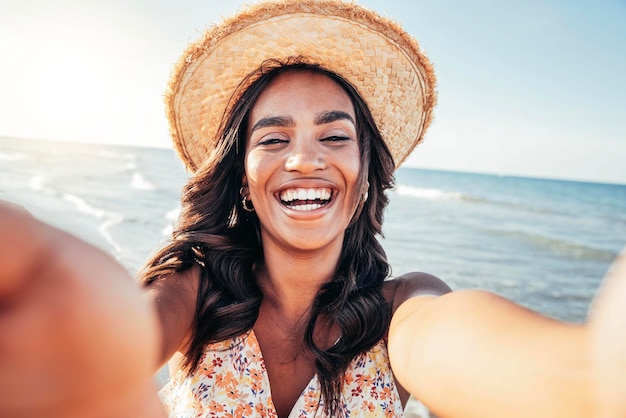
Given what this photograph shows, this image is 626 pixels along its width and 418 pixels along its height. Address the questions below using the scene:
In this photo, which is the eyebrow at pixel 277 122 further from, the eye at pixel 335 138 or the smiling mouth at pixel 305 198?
the smiling mouth at pixel 305 198

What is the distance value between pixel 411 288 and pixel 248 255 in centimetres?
91

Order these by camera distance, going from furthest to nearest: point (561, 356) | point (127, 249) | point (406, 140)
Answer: point (127, 249) < point (406, 140) < point (561, 356)

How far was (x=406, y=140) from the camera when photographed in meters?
3.15

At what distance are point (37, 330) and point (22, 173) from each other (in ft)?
84.4

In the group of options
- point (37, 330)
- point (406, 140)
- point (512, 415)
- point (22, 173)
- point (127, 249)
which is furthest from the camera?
point (22, 173)

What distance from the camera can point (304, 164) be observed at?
2375 mm

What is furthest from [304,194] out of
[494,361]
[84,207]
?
[84,207]

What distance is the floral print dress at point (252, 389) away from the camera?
219 cm

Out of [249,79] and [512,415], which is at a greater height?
[249,79]

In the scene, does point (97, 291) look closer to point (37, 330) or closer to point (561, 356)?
point (37, 330)

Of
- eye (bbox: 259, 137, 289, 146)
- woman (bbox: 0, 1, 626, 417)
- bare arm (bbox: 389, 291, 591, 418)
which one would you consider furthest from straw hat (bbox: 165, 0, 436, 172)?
bare arm (bbox: 389, 291, 591, 418)

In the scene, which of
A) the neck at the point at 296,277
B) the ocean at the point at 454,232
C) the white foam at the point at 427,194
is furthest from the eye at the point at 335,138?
the white foam at the point at 427,194

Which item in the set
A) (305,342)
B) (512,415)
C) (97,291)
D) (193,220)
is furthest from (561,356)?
(193,220)

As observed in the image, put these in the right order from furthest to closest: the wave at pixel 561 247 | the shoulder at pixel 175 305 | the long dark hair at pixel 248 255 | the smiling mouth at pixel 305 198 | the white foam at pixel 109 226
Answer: the wave at pixel 561 247
the white foam at pixel 109 226
the smiling mouth at pixel 305 198
the long dark hair at pixel 248 255
the shoulder at pixel 175 305
